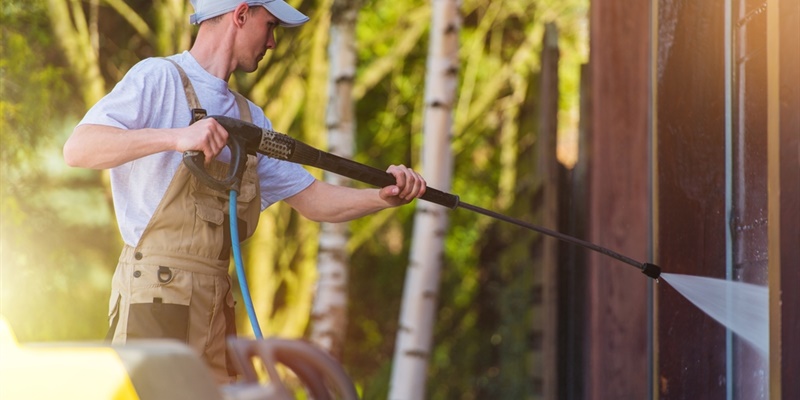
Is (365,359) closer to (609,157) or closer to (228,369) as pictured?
(609,157)

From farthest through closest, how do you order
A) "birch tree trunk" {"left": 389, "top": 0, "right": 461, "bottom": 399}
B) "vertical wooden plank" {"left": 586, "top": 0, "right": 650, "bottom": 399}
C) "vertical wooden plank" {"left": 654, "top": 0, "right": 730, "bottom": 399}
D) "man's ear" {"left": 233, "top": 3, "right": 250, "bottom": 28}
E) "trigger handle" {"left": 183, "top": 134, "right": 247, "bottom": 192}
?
"birch tree trunk" {"left": 389, "top": 0, "right": 461, "bottom": 399}, "vertical wooden plank" {"left": 586, "top": 0, "right": 650, "bottom": 399}, "vertical wooden plank" {"left": 654, "top": 0, "right": 730, "bottom": 399}, "man's ear" {"left": 233, "top": 3, "right": 250, "bottom": 28}, "trigger handle" {"left": 183, "top": 134, "right": 247, "bottom": 192}

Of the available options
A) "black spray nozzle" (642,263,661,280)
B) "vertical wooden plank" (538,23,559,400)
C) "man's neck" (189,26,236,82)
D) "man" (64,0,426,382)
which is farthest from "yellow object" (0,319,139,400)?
"vertical wooden plank" (538,23,559,400)

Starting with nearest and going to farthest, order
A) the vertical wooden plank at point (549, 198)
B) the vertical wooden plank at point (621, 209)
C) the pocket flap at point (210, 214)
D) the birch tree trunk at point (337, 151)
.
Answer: the pocket flap at point (210, 214) < the vertical wooden plank at point (621, 209) < the vertical wooden plank at point (549, 198) < the birch tree trunk at point (337, 151)

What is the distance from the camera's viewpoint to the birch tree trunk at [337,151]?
29.6 feet

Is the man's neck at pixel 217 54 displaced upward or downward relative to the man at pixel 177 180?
upward

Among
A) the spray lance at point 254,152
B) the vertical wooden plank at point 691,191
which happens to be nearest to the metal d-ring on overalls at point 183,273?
the spray lance at point 254,152

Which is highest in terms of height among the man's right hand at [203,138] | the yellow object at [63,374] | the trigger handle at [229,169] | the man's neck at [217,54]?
the man's neck at [217,54]

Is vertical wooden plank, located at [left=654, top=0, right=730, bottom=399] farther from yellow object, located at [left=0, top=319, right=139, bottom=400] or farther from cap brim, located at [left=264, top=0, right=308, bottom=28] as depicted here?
yellow object, located at [left=0, top=319, right=139, bottom=400]

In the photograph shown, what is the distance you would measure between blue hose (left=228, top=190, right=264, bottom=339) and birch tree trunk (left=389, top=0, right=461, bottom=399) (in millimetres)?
4842

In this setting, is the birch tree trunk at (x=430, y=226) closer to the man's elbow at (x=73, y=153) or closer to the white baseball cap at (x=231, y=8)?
the white baseball cap at (x=231, y=8)

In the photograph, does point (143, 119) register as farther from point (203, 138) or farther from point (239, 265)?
point (239, 265)

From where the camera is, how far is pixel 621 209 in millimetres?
5332

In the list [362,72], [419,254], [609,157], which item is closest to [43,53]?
[362,72]

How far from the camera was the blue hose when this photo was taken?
309cm
